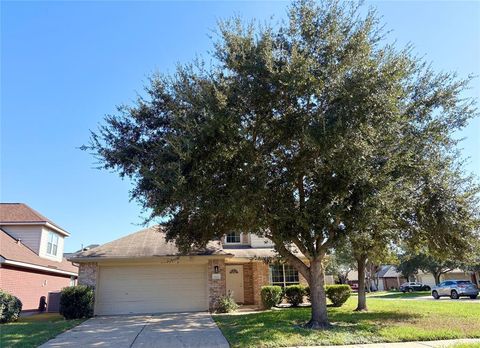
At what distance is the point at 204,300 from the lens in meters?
18.8

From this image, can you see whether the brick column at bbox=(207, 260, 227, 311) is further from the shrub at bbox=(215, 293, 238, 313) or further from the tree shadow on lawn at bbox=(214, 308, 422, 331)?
the tree shadow on lawn at bbox=(214, 308, 422, 331)

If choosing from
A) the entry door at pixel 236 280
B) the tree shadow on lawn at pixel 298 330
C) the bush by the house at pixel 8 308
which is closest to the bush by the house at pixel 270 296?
the entry door at pixel 236 280

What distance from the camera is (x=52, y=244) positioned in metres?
24.3

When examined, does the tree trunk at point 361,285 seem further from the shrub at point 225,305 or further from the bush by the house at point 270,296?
the shrub at point 225,305

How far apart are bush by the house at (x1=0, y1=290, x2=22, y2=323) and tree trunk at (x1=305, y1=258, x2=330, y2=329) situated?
40.4 feet

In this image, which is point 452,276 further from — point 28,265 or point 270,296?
point 28,265

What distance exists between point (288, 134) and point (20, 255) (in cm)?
1543

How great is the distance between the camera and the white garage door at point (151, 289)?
18484 millimetres

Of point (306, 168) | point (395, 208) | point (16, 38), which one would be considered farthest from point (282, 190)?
point (16, 38)

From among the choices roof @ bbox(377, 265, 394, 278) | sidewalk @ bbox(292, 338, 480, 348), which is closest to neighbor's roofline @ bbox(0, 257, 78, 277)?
sidewalk @ bbox(292, 338, 480, 348)

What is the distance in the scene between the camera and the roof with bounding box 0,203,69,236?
2228cm

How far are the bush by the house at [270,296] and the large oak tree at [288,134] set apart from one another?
6.75 meters

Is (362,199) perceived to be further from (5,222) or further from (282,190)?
(5,222)

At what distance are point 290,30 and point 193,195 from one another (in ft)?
19.1
